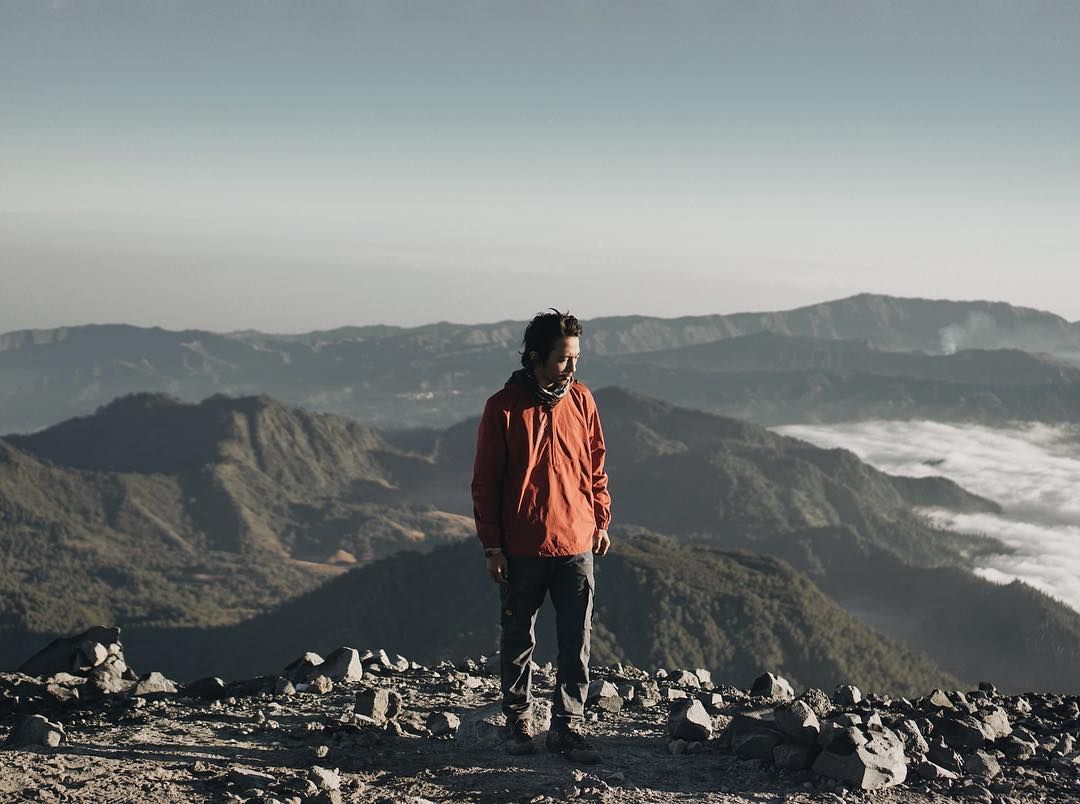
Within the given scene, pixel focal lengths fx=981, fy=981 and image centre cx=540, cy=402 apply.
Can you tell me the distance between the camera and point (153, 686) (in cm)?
1124

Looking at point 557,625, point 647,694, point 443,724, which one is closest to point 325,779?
point 443,724

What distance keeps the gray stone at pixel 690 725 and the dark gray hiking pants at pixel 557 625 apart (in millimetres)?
1106

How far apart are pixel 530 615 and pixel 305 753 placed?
2.29 m

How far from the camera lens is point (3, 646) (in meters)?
132

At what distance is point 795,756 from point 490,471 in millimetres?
3388

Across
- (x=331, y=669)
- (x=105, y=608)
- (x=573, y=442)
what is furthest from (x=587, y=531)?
(x=105, y=608)

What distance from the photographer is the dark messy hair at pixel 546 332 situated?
7836 mm

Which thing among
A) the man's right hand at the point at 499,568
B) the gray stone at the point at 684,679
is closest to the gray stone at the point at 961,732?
the gray stone at the point at 684,679

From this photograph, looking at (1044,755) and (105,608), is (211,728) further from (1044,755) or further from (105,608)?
(105,608)

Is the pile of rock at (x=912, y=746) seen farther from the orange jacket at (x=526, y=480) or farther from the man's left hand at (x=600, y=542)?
the orange jacket at (x=526, y=480)

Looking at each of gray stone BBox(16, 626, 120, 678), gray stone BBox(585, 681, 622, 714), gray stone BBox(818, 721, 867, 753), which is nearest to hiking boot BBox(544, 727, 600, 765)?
gray stone BBox(818, 721, 867, 753)

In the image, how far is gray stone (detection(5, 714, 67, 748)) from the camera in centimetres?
820

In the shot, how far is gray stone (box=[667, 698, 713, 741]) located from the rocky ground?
0.04 ft

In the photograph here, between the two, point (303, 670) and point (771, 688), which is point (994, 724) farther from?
point (303, 670)
